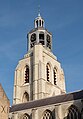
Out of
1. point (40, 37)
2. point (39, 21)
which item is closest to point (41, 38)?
Answer: point (40, 37)

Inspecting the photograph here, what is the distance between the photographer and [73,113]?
27.6 metres

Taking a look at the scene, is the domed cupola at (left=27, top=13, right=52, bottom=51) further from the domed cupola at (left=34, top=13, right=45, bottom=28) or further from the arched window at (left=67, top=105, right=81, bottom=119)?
the arched window at (left=67, top=105, right=81, bottom=119)

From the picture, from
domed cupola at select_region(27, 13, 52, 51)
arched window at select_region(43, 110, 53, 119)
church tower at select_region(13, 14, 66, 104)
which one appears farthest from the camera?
domed cupola at select_region(27, 13, 52, 51)

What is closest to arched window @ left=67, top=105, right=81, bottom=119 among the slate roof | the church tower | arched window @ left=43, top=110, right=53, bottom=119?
the slate roof

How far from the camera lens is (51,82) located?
38.9 m

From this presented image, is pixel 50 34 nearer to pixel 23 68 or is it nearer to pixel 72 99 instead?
pixel 23 68

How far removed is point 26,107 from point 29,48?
13.0 metres

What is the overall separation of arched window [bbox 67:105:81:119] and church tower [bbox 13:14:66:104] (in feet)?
26.3

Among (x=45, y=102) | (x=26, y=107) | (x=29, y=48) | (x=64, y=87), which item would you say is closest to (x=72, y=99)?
(x=45, y=102)

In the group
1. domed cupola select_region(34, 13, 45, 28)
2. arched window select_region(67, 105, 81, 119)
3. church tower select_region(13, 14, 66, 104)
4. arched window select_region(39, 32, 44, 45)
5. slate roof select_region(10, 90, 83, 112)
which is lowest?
arched window select_region(67, 105, 81, 119)

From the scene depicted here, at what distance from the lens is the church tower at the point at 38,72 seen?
122ft

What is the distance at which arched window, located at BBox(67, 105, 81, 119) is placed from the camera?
89.6 ft

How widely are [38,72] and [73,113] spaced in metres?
11.3

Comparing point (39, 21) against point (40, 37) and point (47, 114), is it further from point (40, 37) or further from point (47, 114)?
point (47, 114)
